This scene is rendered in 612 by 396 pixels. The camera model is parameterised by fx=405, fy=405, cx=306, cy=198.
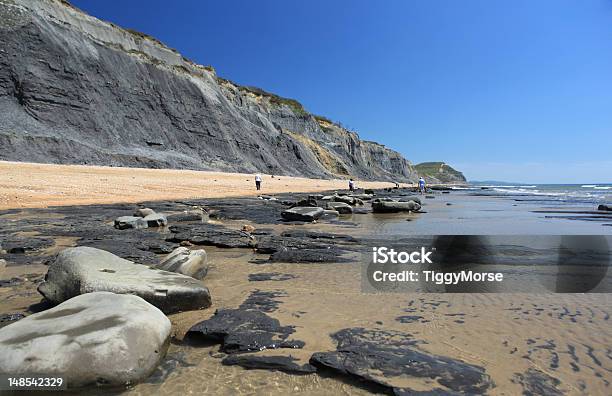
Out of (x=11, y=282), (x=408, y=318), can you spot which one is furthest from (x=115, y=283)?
(x=408, y=318)

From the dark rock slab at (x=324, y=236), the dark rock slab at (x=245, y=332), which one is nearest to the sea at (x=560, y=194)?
the dark rock slab at (x=324, y=236)

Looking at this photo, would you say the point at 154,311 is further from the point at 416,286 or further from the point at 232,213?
the point at 232,213

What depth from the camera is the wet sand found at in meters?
3.01

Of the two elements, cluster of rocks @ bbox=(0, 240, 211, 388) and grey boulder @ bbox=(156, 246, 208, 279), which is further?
grey boulder @ bbox=(156, 246, 208, 279)

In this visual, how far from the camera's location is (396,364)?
10.6 ft

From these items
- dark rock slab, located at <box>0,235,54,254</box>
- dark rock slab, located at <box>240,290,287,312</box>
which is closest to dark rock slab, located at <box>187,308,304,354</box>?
dark rock slab, located at <box>240,290,287,312</box>

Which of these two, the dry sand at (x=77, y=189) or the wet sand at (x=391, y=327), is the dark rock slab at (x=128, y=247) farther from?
the dry sand at (x=77, y=189)

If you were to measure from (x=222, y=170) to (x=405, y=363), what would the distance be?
51.8 metres

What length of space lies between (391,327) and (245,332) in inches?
56.9

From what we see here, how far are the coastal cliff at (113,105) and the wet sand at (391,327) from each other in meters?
37.5

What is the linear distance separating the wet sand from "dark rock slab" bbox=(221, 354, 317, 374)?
7 cm

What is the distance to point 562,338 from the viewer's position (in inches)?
150

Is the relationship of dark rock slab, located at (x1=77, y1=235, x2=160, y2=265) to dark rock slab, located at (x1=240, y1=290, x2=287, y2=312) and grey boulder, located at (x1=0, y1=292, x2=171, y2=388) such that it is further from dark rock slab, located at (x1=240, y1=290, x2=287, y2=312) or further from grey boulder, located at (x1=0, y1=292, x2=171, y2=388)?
grey boulder, located at (x1=0, y1=292, x2=171, y2=388)

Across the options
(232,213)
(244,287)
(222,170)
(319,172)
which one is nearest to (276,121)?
(319,172)
